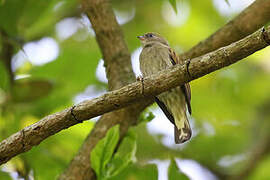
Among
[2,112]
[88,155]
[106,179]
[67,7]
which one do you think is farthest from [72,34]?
[106,179]

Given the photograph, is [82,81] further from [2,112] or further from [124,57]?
[2,112]

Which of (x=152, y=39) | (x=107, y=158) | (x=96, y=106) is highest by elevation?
(x=152, y=39)

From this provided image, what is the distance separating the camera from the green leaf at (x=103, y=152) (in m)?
3.99

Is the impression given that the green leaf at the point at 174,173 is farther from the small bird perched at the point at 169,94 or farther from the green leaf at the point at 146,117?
the small bird perched at the point at 169,94

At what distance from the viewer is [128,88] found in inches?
132

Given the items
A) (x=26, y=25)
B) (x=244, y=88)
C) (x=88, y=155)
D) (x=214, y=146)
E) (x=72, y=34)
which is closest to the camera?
(x=88, y=155)

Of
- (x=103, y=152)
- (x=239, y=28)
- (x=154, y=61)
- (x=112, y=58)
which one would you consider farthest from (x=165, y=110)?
(x=103, y=152)

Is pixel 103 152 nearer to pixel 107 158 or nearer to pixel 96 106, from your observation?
pixel 107 158

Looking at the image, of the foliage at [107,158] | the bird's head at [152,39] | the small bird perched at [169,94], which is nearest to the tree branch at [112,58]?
the small bird perched at [169,94]

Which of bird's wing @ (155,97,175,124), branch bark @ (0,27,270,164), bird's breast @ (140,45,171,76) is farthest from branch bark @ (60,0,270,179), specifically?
branch bark @ (0,27,270,164)

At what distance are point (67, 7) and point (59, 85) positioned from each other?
2118 millimetres

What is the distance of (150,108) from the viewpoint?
638cm

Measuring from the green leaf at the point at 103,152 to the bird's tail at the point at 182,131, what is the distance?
1.23m

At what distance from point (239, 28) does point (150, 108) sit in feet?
6.56
